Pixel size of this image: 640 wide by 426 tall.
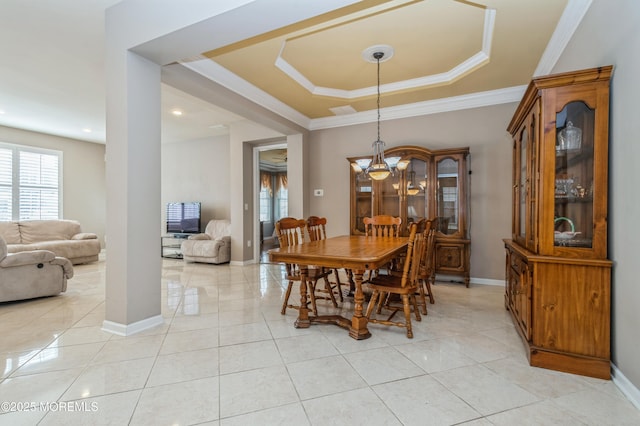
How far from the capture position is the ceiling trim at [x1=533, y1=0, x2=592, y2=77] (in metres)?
2.35

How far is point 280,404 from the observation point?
1.64 m

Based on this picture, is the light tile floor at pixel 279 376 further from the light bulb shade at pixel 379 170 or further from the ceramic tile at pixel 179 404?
the light bulb shade at pixel 379 170

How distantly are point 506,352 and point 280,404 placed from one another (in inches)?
65.7

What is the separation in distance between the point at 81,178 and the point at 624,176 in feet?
30.3

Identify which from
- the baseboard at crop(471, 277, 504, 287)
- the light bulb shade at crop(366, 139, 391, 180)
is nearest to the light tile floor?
the baseboard at crop(471, 277, 504, 287)

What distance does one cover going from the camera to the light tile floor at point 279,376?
1554 mm

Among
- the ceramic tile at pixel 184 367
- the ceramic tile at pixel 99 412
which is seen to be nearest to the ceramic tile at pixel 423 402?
the ceramic tile at pixel 184 367

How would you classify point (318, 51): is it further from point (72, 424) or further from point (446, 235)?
point (72, 424)

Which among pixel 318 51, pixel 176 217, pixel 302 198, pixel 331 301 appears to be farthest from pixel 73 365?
pixel 176 217

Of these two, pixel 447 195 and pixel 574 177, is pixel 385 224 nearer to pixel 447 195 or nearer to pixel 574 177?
pixel 447 195

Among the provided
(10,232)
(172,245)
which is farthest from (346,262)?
(10,232)

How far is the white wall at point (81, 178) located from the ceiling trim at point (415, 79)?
6310mm

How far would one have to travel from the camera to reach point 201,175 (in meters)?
7.09

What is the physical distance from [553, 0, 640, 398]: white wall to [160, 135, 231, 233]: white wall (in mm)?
6193
